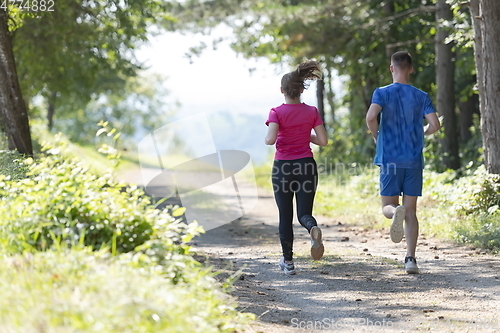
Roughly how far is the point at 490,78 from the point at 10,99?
823 cm

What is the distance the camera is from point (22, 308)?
3.21 metres

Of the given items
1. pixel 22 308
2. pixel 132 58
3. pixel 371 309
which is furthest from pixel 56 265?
pixel 132 58

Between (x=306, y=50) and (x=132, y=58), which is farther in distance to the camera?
(x=306, y=50)

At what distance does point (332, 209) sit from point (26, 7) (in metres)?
7.72

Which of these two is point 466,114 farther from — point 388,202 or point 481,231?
point 388,202

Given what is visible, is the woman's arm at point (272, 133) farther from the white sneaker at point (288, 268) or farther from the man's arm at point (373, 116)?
the white sneaker at point (288, 268)

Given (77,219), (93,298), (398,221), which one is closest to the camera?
(93,298)

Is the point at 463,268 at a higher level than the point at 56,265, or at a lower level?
lower

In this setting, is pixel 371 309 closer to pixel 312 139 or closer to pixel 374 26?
pixel 312 139

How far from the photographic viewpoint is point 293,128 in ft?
22.1

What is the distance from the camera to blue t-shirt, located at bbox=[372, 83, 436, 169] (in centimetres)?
678

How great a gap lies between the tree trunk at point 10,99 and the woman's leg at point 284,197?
5.75 metres

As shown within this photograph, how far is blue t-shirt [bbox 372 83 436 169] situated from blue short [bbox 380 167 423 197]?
6 cm

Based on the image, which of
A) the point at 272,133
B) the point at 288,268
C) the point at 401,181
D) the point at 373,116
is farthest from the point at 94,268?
the point at 401,181
